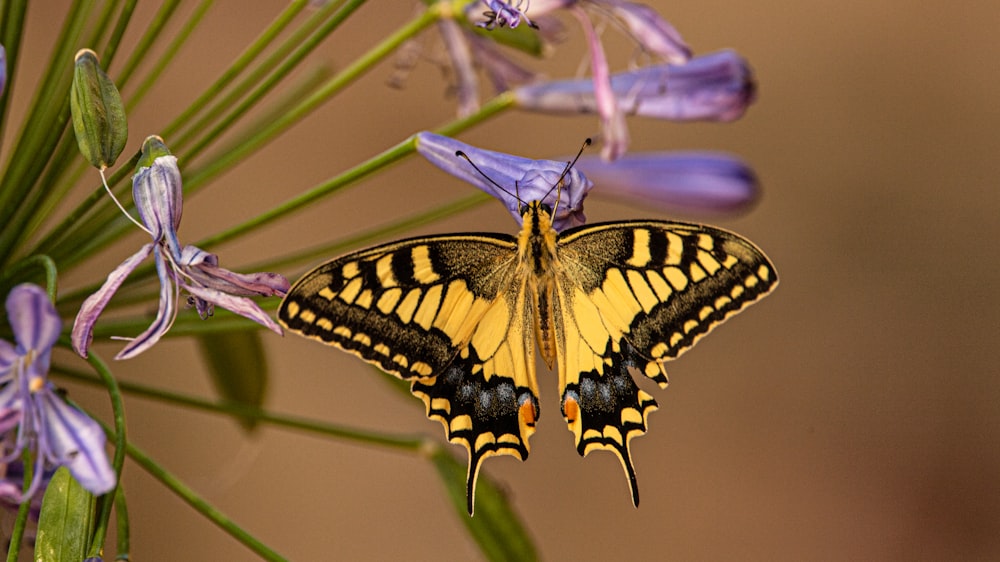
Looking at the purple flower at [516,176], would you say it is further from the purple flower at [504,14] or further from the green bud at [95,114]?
the green bud at [95,114]

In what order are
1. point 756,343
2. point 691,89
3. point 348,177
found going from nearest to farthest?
1. point 348,177
2. point 691,89
3. point 756,343

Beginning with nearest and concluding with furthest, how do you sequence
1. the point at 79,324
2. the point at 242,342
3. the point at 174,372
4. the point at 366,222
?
1. the point at 79,324
2. the point at 242,342
3. the point at 174,372
4. the point at 366,222

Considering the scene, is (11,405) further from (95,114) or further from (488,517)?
(488,517)

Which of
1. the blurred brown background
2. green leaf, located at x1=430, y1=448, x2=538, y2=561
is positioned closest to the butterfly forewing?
green leaf, located at x1=430, y1=448, x2=538, y2=561

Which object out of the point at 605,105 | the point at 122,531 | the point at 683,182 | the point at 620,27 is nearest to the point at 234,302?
the point at 122,531

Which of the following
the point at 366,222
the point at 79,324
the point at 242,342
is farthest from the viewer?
the point at 366,222

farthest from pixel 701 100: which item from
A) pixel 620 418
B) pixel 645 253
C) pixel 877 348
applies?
pixel 877 348

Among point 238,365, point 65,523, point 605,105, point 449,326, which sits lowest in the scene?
point 65,523

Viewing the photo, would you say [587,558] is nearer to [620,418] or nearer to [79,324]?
[620,418]
